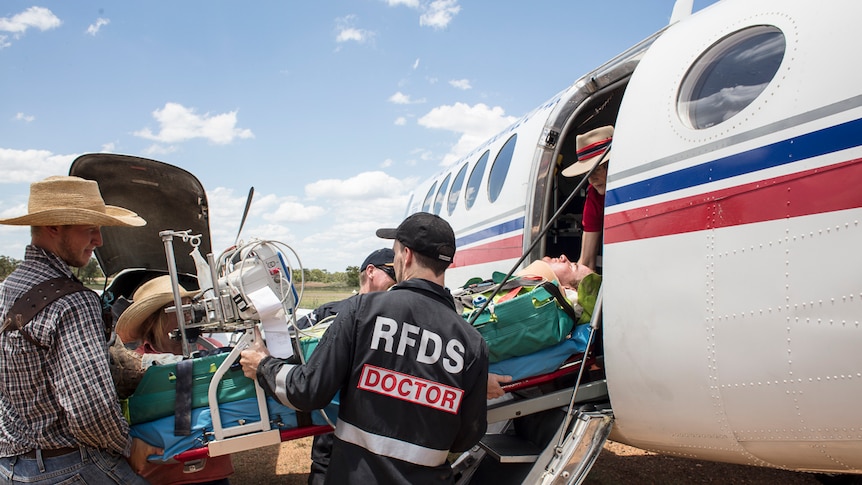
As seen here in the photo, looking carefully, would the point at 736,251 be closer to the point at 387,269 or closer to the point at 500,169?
the point at 387,269

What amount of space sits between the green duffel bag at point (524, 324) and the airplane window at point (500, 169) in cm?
273

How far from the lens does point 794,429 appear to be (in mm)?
2738

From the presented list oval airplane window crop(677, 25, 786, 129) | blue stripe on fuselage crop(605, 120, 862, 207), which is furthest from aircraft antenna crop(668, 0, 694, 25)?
blue stripe on fuselage crop(605, 120, 862, 207)

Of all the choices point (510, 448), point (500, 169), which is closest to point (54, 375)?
point (510, 448)

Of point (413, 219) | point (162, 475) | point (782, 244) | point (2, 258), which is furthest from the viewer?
point (2, 258)

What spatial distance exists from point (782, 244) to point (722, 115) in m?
0.75

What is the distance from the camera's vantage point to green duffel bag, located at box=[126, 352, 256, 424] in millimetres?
3270

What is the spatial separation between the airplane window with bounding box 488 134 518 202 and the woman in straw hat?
339 cm

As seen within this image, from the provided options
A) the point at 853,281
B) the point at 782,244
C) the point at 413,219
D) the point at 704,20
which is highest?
the point at 704,20

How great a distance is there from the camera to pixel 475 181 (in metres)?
7.48

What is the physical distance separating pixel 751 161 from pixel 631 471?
486cm

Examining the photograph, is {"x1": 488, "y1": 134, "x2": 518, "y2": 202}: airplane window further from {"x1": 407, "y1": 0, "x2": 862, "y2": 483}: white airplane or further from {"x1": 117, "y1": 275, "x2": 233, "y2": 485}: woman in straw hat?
{"x1": 117, "y1": 275, "x2": 233, "y2": 485}: woman in straw hat

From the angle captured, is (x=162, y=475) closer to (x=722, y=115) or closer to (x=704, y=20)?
(x=722, y=115)

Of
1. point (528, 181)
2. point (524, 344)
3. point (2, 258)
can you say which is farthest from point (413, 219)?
point (2, 258)
